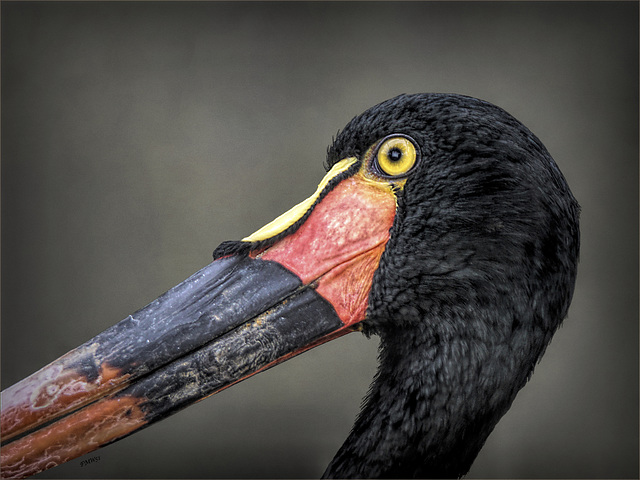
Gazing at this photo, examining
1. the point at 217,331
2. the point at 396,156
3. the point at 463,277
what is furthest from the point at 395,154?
the point at 217,331

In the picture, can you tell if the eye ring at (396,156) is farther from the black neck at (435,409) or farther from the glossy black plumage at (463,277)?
the black neck at (435,409)

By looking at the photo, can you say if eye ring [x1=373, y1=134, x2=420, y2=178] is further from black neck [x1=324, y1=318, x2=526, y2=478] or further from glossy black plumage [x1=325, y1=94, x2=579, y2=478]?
black neck [x1=324, y1=318, x2=526, y2=478]

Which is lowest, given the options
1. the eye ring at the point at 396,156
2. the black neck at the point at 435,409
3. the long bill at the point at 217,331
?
the black neck at the point at 435,409

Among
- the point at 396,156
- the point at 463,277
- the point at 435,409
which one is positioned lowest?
the point at 435,409

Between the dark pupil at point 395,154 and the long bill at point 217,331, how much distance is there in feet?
0.26

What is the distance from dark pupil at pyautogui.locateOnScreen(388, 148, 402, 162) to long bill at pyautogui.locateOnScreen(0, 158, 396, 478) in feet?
0.26

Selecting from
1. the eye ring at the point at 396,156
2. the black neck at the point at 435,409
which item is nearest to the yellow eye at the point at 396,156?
the eye ring at the point at 396,156

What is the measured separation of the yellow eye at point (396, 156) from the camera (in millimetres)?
1625

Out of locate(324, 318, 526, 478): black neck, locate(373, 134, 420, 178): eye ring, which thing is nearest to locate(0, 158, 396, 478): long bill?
locate(373, 134, 420, 178): eye ring

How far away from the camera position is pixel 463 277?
1572 mm

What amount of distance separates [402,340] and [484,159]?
1.82 ft

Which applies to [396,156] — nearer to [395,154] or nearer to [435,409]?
[395,154]

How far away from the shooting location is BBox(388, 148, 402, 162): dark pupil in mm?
1633

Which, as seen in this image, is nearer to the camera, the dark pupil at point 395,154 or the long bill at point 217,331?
the long bill at point 217,331
